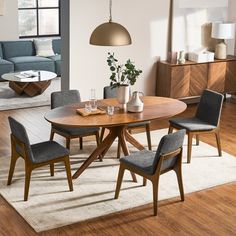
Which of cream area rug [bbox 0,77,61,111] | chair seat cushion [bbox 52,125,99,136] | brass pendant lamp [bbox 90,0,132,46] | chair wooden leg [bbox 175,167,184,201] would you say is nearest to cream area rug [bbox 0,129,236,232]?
chair wooden leg [bbox 175,167,184,201]

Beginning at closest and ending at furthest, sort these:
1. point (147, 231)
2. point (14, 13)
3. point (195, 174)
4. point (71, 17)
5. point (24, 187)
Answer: point (147, 231) < point (24, 187) < point (195, 174) < point (71, 17) < point (14, 13)

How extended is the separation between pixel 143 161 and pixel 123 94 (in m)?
1.02

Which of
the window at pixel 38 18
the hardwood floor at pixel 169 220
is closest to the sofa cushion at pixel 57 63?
the window at pixel 38 18

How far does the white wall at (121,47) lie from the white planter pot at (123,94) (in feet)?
6.86

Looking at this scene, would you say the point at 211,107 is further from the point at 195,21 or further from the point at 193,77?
the point at 195,21

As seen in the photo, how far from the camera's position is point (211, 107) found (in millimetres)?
6930

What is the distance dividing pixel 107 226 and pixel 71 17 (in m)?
3.78

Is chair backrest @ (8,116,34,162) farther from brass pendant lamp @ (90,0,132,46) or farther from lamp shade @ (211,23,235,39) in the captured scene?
lamp shade @ (211,23,235,39)

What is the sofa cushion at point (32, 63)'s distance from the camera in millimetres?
11000

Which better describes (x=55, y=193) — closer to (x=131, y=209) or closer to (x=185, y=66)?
(x=131, y=209)

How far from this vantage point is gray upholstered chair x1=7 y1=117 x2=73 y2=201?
219 inches

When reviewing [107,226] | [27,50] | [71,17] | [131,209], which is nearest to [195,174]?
[131,209]

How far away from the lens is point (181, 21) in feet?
29.8

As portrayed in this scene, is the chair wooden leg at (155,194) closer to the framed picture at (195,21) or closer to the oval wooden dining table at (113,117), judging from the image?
the oval wooden dining table at (113,117)
